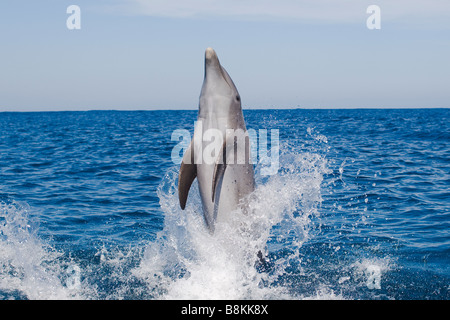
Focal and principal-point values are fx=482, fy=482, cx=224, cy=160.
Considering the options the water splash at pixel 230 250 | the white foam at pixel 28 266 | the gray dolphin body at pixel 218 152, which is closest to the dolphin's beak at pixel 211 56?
the gray dolphin body at pixel 218 152

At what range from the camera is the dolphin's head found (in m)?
8.34

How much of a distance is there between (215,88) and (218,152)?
3.70 feet

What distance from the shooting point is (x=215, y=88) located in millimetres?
8484

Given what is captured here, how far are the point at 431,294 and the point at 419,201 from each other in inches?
282

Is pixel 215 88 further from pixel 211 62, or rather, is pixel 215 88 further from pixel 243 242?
pixel 243 242

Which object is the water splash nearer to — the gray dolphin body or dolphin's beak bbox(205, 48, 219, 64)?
the gray dolphin body

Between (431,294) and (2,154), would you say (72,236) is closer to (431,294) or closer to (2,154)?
(431,294)

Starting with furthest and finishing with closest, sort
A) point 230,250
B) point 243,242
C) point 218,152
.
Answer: point 243,242
point 230,250
point 218,152

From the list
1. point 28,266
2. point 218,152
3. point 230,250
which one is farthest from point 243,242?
point 28,266

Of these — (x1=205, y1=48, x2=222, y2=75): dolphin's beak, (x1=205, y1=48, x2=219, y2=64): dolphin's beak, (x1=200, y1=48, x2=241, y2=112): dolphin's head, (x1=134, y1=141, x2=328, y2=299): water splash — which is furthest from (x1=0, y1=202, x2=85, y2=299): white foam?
(x1=205, y1=48, x2=219, y2=64): dolphin's beak

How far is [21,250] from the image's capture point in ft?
34.4

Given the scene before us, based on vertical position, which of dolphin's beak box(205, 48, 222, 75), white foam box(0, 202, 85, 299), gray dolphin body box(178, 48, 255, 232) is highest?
dolphin's beak box(205, 48, 222, 75)

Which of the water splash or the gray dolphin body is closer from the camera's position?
the gray dolphin body
